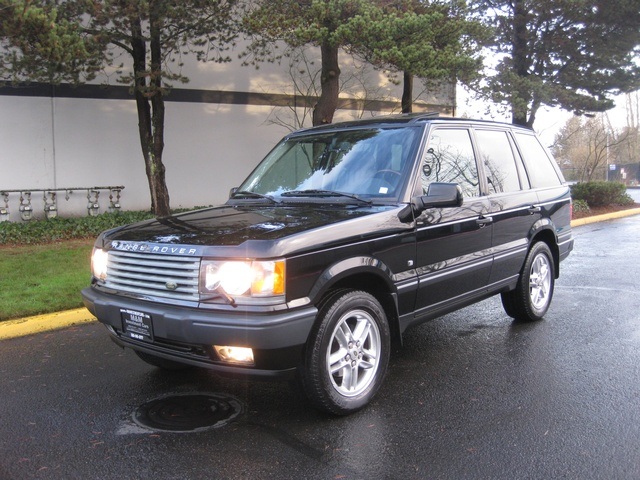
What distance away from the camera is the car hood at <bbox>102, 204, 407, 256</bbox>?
11.2 ft

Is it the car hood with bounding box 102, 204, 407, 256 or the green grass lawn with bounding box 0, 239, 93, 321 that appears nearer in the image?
the car hood with bounding box 102, 204, 407, 256

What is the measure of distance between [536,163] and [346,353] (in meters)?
3.57

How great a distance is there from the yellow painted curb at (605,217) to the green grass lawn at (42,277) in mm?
13130

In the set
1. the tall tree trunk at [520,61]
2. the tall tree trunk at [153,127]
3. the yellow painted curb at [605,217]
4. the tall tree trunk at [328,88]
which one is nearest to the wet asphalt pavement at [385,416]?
the tall tree trunk at [153,127]

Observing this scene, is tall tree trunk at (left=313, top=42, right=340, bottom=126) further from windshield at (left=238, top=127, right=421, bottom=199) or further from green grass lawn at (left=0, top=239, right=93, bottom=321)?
windshield at (left=238, top=127, right=421, bottom=199)

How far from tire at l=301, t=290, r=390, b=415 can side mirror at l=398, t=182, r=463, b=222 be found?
701 millimetres

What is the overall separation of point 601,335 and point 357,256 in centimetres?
320

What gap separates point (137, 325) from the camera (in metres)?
3.68

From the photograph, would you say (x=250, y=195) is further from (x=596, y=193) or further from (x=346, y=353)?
(x=596, y=193)

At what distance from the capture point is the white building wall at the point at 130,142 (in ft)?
44.1

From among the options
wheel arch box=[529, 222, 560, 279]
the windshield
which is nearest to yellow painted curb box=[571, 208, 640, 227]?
wheel arch box=[529, 222, 560, 279]

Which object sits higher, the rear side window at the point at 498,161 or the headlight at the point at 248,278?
the rear side window at the point at 498,161

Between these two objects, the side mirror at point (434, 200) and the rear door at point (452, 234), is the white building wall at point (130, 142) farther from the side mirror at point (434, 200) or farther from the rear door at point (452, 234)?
the side mirror at point (434, 200)

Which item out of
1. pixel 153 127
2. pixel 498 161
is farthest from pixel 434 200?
pixel 153 127
